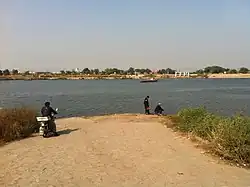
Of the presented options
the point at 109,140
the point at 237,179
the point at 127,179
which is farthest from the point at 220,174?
the point at 109,140

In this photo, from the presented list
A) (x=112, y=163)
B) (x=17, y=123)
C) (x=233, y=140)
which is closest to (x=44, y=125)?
(x=17, y=123)

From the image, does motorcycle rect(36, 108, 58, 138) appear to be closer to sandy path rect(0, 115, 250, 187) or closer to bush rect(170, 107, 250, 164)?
sandy path rect(0, 115, 250, 187)

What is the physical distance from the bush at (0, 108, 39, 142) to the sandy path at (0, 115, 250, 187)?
0.82 m

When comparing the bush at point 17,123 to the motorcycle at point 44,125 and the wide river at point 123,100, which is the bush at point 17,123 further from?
the wide river at point 123,100

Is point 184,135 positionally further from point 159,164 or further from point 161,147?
point 159,164

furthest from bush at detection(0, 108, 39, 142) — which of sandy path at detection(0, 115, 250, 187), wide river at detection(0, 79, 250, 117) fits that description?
wide river at detection(0, 79, 250, 117)

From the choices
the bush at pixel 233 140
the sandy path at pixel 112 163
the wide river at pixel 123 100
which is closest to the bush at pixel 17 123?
the sandy path at pixel 112 163

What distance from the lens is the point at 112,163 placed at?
39.0 ft

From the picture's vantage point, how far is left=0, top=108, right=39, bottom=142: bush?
641 inches

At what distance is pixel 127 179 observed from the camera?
33.2 ft

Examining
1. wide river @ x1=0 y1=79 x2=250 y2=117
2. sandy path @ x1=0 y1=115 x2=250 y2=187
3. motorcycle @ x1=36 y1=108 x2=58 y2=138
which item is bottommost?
wide river @ x1=0 y1=79 x2=250 y2=117

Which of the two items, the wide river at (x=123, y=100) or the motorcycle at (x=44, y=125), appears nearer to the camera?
the motorcycle at (x=44, y=125)

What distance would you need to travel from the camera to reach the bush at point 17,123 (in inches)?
641

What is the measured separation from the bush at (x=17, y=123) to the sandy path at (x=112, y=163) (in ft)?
2.68
